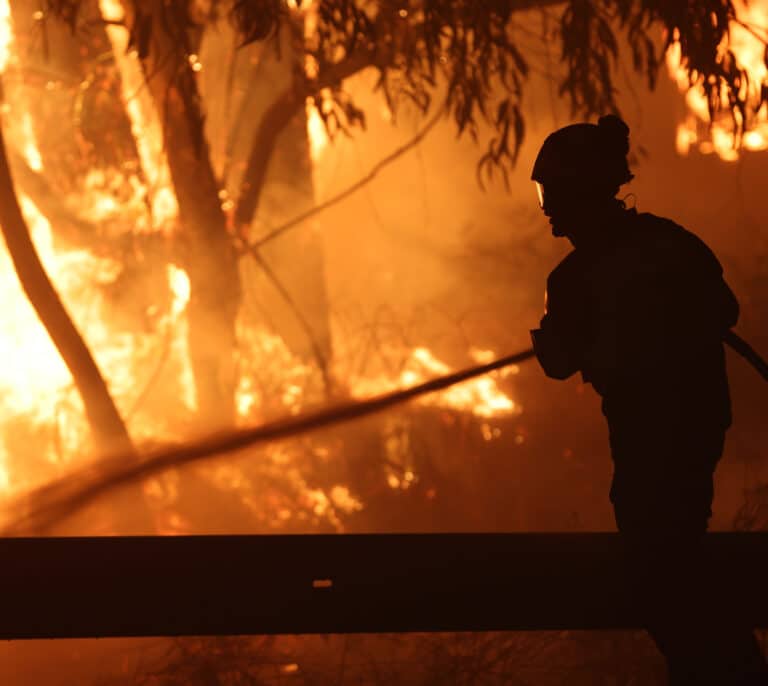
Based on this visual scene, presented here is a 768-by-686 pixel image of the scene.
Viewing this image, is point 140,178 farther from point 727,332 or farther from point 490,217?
point 727,332

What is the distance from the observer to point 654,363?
156 centimetres

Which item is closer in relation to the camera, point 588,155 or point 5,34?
point 588,155

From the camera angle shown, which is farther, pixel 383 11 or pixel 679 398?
pixel 383 11

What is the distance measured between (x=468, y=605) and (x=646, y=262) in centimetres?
81

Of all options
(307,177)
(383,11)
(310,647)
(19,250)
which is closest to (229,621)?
(310,647)

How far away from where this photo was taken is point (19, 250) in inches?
167

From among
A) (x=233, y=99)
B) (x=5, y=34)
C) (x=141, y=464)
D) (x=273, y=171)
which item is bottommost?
(x=141, y=464)

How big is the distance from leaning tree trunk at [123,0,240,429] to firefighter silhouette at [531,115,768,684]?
2990 mm

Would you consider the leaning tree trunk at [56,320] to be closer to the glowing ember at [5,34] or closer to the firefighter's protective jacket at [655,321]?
the glowing ember at [5,34]

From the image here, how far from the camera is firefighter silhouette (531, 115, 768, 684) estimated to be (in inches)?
61.6

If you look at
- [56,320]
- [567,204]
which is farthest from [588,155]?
[56,320]

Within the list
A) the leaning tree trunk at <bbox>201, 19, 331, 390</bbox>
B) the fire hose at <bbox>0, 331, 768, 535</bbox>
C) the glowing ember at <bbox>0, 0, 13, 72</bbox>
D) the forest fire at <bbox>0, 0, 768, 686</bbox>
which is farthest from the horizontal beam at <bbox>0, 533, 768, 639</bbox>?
the glowing ember at <bbox>0, 0, 13, 72</bbox>

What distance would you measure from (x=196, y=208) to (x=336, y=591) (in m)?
3.61

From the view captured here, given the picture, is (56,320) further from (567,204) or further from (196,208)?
(567,204)
